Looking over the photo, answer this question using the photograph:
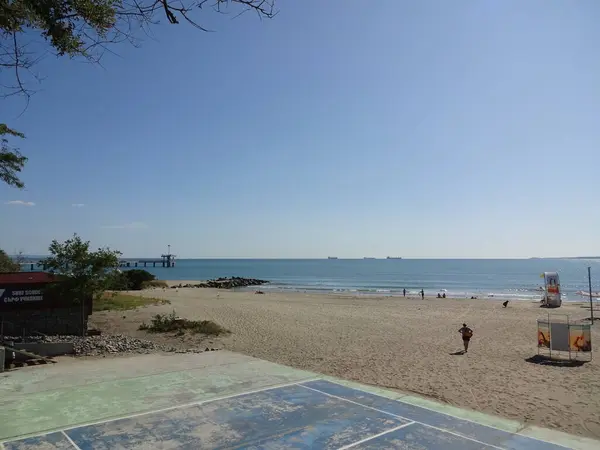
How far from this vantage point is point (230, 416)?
7.67 meters

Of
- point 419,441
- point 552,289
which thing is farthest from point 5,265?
point 552,289

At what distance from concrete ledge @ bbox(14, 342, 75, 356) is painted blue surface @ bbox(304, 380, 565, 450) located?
8011 mm

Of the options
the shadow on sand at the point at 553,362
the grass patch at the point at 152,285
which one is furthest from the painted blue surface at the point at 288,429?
the grass patch at the point at 152,285

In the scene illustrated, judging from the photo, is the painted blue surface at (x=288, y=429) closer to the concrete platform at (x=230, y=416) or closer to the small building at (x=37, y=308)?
the concrete platform at (x=230, y=416)

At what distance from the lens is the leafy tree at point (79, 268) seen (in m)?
15.9

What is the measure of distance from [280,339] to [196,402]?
34.3 ft

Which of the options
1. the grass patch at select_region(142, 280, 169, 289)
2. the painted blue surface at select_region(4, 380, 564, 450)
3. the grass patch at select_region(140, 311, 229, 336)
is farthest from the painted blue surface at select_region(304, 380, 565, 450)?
the grass patch at select_region(142, 280, 169, 289)

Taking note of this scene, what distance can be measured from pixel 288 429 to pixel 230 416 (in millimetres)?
1198

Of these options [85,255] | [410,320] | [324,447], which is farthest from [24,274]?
[410,320]

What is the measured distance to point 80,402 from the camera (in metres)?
8.55

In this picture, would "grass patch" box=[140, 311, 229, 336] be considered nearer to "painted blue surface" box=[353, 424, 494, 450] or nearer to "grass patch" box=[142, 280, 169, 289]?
"painted blue surface" box=[353, 424, 494, 450]

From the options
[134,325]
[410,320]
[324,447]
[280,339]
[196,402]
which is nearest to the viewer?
[324,447]

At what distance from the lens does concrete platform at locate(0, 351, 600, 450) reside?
6535 millimetres

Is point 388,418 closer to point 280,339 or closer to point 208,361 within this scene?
point 208,361
